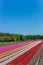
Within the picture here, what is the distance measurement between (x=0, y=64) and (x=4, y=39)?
9080 cm

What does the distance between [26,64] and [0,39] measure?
86.4m

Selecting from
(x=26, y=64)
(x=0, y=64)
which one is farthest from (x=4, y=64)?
(x=26, y=64)

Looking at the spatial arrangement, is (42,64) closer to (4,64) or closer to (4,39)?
(4,64)

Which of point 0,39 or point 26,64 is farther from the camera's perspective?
point 0,39

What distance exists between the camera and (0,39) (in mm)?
100938

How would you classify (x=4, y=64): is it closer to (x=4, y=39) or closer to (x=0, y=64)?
(x=0, y=64)

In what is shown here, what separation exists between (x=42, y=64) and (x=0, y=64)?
2859 mm

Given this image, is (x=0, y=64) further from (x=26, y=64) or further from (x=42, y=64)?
(x=42, y=64)

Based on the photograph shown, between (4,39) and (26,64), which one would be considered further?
(4,39)

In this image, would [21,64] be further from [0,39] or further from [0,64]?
[0,39]

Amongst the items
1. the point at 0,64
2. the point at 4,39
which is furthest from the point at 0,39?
the point at 0,64

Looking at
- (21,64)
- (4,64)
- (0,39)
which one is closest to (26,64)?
(21,64)

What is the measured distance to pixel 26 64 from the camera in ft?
49.5

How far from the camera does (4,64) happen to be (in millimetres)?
15109
